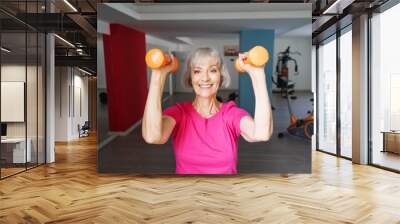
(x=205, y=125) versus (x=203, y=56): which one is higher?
(x=203, y=56)

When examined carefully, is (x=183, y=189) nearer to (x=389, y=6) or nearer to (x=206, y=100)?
(x=206, y=100)

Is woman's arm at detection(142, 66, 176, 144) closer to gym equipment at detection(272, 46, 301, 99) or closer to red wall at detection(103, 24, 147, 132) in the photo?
red wall at detection(103, 24, 147, 132)

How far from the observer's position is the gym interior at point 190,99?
4.14m

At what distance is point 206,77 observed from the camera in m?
5.10

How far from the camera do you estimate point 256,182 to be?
5.47 metres

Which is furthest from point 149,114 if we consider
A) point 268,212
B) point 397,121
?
point 397,121

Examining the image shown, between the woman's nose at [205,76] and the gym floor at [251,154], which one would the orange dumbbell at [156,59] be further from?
the gym floor at [251,154]

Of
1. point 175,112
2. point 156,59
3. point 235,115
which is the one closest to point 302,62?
point 235,115

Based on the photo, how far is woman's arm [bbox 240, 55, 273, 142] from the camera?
14.9 ft

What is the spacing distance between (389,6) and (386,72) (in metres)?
1.13

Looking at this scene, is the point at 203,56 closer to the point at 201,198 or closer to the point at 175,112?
the point at 175,112

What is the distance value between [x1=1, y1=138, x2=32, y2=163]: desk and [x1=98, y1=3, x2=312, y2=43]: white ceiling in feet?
8.18

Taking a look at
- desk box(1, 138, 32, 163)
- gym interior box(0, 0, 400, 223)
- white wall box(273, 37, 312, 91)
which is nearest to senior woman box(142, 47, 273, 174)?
gym interior box(0, 0, 400, 223)

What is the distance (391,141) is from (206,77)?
3666 mm
